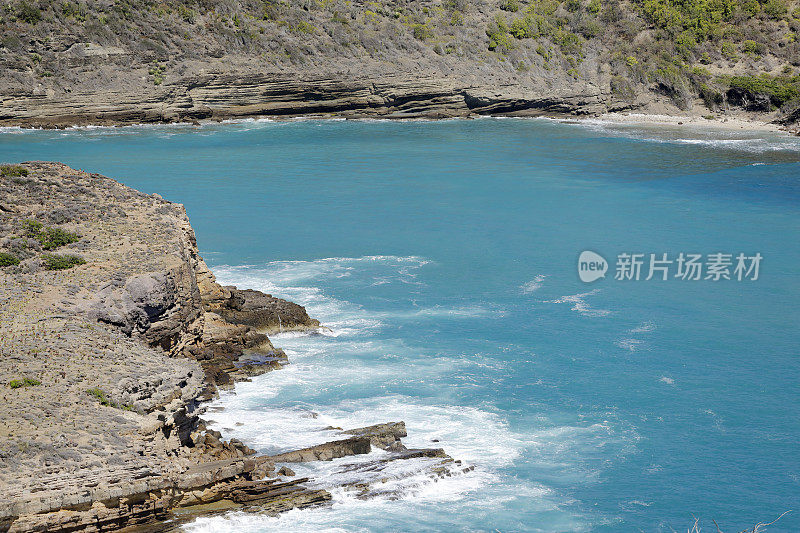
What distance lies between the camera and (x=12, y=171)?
31219 millimetres

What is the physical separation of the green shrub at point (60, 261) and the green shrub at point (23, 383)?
6421 mm

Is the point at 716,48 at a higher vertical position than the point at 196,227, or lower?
higher

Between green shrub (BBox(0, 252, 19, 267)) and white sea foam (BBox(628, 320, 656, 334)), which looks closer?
green shrub (BBox(0, 252, 19, 267))

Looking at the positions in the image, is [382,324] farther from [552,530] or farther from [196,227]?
[196,227]

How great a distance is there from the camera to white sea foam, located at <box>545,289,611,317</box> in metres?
32.0

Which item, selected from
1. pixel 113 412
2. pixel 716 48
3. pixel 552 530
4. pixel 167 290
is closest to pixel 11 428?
pixel 113 412

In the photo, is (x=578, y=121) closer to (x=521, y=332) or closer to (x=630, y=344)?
(x=521, y=332)

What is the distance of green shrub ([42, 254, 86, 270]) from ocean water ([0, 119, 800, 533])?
556cm

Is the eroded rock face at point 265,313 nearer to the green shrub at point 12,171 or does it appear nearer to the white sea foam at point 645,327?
the green shrub at point 12,171

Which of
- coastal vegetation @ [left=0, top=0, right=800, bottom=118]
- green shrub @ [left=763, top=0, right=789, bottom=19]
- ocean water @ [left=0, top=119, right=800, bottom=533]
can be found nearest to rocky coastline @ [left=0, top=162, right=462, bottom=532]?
ocean water @ [left=0, top=119, right=800, bottom=533]

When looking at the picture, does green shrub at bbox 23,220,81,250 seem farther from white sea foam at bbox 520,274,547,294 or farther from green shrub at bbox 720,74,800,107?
green shrub at bbox 720,74,800,107

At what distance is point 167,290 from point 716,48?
97.7 metres

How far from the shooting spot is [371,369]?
26.9 metres

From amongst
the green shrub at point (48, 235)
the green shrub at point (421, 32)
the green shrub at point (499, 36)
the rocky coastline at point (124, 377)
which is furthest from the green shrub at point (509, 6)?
the green shrub at point (48, 235)
